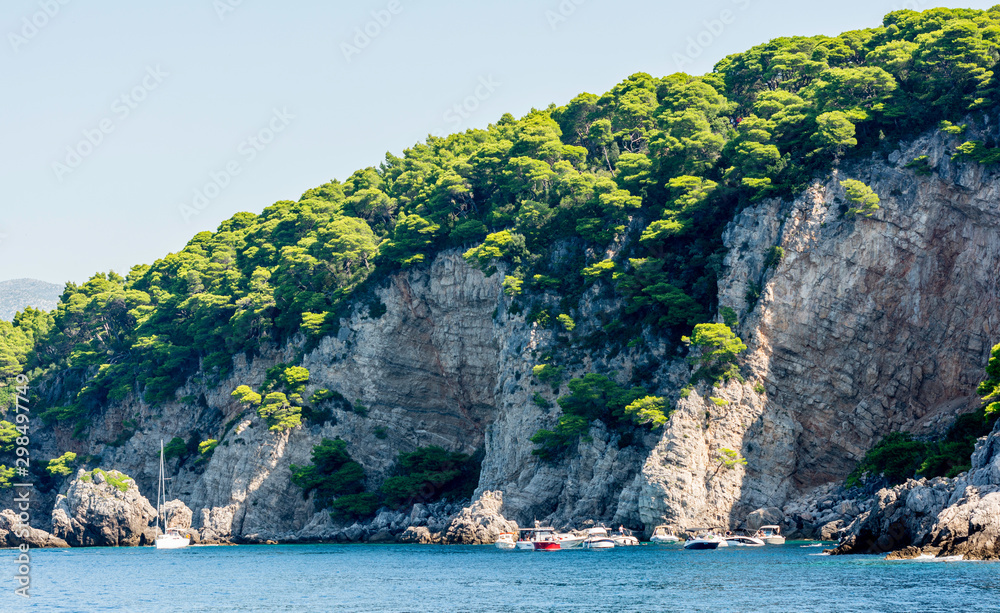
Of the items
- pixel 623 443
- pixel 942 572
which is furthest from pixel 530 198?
pixel 942 572

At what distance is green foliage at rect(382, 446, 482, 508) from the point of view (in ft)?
261

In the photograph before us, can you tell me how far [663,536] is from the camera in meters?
63.7

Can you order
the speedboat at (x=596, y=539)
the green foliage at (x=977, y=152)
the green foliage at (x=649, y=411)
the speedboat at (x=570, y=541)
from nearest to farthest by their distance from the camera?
the green foliage at (x=977, y=152) < the speedboat at (x=596, y=539) < the green foliage at (x=649, y=411) < the speedboat at (x=570, y=541)

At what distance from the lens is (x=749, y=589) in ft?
138

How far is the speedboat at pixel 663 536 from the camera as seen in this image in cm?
6353

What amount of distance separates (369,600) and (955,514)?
79.8 ft

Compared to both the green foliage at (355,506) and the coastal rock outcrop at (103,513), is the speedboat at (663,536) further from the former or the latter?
the coastal rock outcrop at (103,513)

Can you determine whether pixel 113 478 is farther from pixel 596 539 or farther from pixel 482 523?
pixel 596 539

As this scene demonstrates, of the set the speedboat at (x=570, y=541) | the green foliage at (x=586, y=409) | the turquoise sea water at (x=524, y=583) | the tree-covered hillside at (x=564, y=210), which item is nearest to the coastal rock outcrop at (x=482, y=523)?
the green foliage at (x=586, y=409)

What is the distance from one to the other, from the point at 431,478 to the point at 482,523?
8.19m

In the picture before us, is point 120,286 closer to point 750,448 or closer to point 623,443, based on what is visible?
point 623,443

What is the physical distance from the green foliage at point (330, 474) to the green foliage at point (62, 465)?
24.4 metres

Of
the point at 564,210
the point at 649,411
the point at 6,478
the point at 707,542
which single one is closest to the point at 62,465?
the point at 6,478

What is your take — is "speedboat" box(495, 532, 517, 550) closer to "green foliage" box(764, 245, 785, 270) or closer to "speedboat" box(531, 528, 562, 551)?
"speedboat" box(531, 528, 562, 551)
